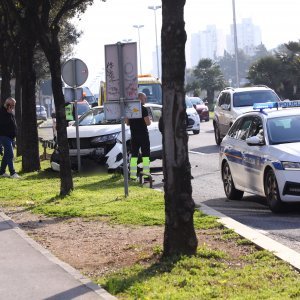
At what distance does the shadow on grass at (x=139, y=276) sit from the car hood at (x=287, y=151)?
171 inches

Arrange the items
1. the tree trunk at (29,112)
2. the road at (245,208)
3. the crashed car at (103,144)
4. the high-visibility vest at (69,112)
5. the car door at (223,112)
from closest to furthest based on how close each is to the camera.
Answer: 1. the road at (245,208)
2. the crashed car at (103,144)
3. the tree trunk at (29,112)
4. the high-visibility vest at (69,112)
5. the car door at (223,112)

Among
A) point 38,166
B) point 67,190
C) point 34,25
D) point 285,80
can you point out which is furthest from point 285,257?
point 285,80

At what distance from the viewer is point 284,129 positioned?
1352 cm

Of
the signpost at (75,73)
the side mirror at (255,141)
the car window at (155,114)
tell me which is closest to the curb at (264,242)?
the side mirror at (255,141)

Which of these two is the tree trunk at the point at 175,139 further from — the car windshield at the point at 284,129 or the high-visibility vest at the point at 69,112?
the high-visibility vest at the point at 69,112

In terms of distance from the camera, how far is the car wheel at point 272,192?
1248 centimetres

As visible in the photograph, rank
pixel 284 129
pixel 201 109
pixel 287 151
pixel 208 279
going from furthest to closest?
pixel 201 109 < pixel 284 129 < pixel 287 151 < pixel 208 279

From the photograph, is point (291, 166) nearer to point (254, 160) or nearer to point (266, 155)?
point (266, 155)

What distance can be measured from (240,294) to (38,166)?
49.2 ft

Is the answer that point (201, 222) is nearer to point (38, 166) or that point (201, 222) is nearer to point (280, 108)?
point (280, 108)

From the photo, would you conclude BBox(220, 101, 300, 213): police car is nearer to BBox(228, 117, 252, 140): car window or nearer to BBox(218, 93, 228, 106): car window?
BBox(228, 117, 252, 140): car window

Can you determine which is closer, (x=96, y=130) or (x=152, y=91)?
(x=96, y=130)

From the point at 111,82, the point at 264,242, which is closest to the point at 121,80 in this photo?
the point at 111,82

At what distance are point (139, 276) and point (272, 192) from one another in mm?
5194
